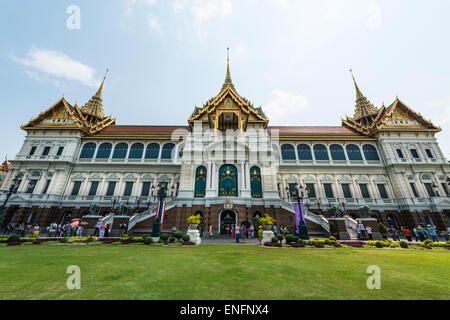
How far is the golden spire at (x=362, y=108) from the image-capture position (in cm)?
3572

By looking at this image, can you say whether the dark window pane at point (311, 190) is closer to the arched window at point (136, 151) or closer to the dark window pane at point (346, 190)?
the dark window pane at point (346, 190)

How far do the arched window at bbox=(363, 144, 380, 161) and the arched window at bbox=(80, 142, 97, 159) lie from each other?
4215 centimetres

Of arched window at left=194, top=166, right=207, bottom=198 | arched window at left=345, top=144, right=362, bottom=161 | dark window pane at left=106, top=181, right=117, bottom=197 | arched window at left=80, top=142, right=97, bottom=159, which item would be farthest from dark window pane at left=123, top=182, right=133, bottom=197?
arched window at left=345, top=144, right=362, bottom=161

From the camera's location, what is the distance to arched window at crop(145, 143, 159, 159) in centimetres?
2959

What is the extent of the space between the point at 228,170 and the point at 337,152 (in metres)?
18.3

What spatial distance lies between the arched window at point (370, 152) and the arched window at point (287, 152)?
36.0 ft

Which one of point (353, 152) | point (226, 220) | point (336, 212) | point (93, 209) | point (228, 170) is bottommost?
point (226, 220)

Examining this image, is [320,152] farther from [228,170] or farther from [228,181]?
[228,181]

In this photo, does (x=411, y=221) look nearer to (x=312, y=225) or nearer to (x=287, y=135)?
(x=312, y=225)

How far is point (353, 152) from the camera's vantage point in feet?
96.3

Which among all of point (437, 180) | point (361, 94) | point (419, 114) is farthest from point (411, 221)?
point (361, 94)

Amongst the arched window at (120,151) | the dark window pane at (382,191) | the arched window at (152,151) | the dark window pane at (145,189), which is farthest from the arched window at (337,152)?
the arched window at (120,151)

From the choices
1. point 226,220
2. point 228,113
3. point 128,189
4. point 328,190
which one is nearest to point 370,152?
point 328,190

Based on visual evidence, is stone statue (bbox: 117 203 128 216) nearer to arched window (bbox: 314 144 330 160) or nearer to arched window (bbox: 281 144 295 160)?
arched window (bbox: 281 144 295 160)
